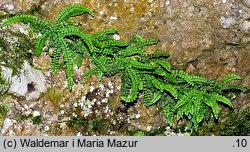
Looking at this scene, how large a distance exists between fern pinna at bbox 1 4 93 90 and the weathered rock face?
0.33 metres

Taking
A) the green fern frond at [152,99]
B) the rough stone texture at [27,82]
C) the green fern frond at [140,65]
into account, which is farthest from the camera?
the green fern frond at [152,99]

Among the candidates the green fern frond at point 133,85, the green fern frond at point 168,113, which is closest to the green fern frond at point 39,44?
the green fern frond at point 133,85

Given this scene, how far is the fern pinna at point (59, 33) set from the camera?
269 inches

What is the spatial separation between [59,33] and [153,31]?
1754 mm

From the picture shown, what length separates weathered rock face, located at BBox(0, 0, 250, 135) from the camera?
7375 millimetres

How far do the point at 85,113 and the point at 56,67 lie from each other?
1077mm

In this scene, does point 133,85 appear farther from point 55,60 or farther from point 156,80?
point 55,60

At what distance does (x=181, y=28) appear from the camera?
763 centimetres

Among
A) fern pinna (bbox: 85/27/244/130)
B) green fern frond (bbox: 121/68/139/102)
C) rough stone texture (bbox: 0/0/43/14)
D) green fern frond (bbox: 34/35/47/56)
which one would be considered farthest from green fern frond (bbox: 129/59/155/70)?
rough stone texture (bbox: 0/0/43/14)

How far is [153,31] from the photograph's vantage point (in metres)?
7.59

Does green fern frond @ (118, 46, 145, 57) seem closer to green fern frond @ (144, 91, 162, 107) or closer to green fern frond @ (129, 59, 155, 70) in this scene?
green fern frond @ (129, 59, 155, 70)

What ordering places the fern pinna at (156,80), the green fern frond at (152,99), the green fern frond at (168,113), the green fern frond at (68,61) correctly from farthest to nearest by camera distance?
the green fern frond at (168,113) < the green fern frond at (152,99) < the fern pinna at (156,80) < the green fern frond at (68,61)

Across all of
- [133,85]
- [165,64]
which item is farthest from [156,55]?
[133,85]

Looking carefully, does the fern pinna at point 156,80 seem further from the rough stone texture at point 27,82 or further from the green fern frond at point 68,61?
the rough stone texture at point 27,82
